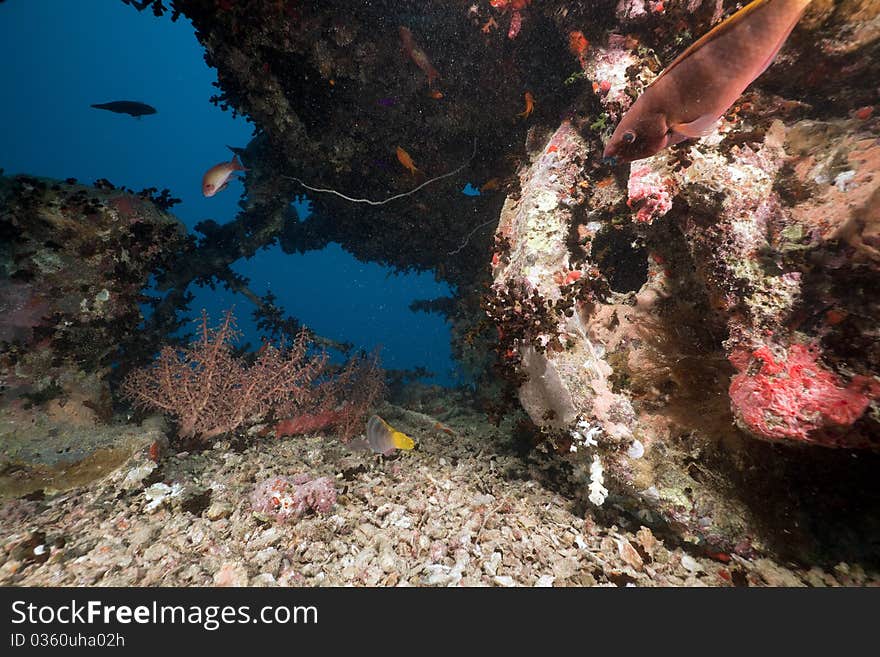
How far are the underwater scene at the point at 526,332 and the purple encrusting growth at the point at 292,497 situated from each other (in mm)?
28

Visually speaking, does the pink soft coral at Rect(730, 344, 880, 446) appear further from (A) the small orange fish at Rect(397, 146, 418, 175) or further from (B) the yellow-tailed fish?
(A) the small orange fish at Rect(397, 146, 418, 175)

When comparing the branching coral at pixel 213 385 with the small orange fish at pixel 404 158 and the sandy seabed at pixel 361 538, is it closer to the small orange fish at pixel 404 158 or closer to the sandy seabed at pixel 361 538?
the sandy seabed at pixel 361 538

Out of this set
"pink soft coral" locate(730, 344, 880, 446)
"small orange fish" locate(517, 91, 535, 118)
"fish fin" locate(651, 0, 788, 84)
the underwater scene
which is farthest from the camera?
"small orange fish" locate(517, 91, 535, 118)

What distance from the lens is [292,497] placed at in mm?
3400

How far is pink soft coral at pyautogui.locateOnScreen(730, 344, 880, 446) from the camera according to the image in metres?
2.09

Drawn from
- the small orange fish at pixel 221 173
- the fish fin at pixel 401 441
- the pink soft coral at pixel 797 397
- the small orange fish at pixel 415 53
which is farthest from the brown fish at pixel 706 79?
the small orange fish at pixel 221 173

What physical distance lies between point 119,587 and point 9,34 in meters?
166

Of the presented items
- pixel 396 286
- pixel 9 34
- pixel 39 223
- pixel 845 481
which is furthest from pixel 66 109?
pixel 845 481

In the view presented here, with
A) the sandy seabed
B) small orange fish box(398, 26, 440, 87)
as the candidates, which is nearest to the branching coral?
the sandy seabed

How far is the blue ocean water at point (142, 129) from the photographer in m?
101

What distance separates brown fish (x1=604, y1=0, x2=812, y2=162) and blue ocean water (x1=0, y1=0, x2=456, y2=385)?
262 feet

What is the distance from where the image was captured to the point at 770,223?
2670 millimetres

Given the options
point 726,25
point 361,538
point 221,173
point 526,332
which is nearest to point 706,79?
point 726,25

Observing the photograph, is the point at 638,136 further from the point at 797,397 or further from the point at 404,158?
the point at 404,158
